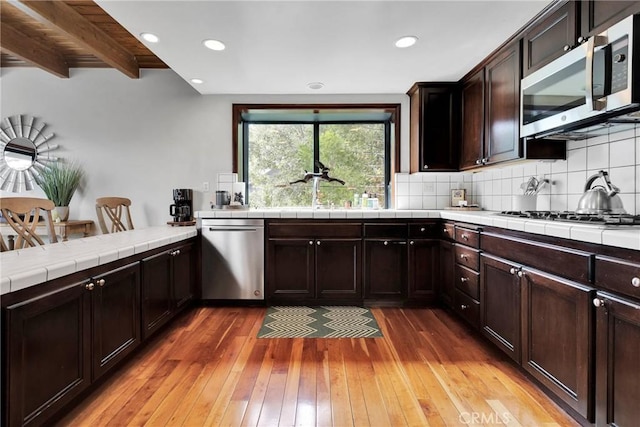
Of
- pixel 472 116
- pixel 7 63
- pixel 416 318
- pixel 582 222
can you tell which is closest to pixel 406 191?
pixel 472 116

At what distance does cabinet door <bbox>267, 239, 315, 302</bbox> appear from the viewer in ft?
10.1

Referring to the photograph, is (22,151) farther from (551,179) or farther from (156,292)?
(551,179)

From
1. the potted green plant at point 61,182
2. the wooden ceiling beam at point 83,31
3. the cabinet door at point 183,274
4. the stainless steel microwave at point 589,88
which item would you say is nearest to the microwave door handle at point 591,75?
the stainless steel microwave at point 589,88

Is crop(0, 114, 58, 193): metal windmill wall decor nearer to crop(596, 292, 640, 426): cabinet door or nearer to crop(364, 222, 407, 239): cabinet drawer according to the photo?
crop(364, 222, 407, 239): cabinet drawer

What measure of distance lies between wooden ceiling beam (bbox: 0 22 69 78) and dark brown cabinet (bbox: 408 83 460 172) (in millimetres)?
3709

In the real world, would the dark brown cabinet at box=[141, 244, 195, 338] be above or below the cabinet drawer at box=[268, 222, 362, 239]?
below

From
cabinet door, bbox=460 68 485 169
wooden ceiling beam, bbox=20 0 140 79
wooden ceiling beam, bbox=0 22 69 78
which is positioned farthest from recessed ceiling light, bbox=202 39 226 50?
cabinet door, bbox=460 68 485 169

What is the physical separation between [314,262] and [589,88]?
7.42 ft

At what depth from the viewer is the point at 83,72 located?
145 inches

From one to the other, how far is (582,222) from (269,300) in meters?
2.44

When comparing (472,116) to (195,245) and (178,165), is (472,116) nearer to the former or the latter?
(195,245)

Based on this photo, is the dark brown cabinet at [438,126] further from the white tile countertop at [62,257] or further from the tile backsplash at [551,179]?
the white tile countertop at [62,257]

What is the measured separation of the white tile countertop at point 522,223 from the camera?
121cm

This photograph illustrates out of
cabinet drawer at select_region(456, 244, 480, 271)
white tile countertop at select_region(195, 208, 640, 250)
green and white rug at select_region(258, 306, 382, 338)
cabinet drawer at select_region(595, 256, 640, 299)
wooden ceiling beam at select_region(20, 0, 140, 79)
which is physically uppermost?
wooden ceiling beam at select_region(20, 0, 140, 79)
